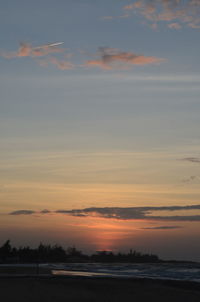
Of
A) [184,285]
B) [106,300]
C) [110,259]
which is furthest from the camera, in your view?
[110,259]

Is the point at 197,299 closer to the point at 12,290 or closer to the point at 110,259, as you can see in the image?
the point at 12,290

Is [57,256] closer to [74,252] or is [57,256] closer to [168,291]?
[74,252]

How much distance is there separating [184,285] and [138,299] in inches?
581

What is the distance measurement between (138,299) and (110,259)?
152 metres

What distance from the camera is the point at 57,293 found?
1176 inches

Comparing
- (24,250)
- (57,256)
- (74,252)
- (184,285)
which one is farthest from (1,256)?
(184,285)

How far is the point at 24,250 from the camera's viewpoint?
136 metres

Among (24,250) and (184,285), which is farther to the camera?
(24,250)

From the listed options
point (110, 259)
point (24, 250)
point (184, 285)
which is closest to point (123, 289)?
point (184, 285)

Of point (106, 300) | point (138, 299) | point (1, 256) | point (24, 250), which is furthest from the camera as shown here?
point (24, 250)

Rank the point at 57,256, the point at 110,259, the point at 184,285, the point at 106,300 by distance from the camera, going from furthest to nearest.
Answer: the point at 110,259 < the point at 57,256 < the point at 184,285 < the point at 106,300

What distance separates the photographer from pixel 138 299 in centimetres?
2906

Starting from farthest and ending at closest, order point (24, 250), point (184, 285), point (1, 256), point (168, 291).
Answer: point (24, 250) → point (1, 256) → point (184, 285) → point (168, 291)

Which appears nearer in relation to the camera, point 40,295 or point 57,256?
point 40,295
